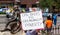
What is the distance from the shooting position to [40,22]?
22.5 feet

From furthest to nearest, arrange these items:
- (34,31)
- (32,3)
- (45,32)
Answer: (32,3), (45,32), (34,31)

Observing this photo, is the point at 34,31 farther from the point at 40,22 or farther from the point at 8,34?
the point at 8,34

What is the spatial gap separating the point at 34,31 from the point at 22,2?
6495cm

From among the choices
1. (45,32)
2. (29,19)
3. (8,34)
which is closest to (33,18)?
(29,19)

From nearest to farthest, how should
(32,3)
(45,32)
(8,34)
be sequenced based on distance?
(8,34) < (45,32) < (32,3)

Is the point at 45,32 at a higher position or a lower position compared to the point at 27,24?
lower

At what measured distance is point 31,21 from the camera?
687 centimetres

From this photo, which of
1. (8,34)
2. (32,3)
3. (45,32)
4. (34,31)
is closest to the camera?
(34,31)

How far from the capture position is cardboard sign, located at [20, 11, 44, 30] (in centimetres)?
671

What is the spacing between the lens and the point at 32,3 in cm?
6888

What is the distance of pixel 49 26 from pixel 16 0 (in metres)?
60.1

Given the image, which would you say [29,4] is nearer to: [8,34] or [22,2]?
[22,2]

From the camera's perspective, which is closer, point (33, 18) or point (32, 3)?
point (33, 18)

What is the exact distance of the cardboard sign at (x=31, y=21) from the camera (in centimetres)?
671
